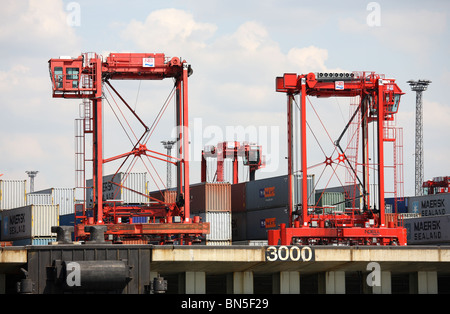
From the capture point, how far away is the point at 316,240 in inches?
2179

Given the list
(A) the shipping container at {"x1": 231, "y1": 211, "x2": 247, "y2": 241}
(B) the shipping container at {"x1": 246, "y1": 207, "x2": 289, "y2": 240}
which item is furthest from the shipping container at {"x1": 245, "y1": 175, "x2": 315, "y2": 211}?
(A) the shipping container at {"x1": 231, "y1": 211, "x2": 247, "y2": 241}

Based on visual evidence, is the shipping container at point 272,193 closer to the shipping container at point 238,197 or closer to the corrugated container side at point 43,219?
the shipping container at point 238,197

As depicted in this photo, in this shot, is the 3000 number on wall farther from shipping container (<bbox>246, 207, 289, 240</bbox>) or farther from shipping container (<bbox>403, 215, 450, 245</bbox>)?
shipping container (<bbox>403, 215, 450, 245</bbox>)

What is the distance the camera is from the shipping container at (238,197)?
67.4 meters

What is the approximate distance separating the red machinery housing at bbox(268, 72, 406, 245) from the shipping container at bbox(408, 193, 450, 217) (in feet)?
91.1

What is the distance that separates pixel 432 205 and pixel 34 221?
40.7 m

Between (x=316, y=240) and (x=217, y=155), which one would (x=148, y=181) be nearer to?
(x=217, y=155)

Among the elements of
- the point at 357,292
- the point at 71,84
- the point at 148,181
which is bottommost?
the point at 357,292

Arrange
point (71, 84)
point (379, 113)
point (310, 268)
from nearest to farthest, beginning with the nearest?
point (310, 268)
point (71, 84)
point (379, 113)

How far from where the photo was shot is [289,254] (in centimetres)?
3906

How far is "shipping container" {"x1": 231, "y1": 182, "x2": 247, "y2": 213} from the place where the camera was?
6738 centimetres

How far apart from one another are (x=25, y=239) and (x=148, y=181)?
12708mm

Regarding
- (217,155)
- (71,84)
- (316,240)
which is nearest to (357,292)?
(316,240)
